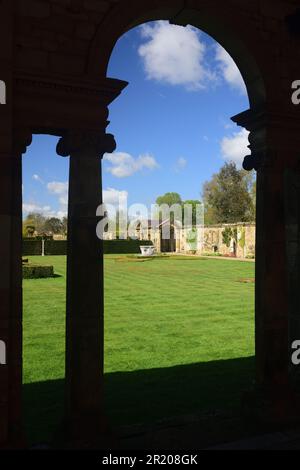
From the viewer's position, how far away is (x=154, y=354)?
8.70 meters

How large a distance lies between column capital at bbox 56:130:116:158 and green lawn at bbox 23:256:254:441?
330cm

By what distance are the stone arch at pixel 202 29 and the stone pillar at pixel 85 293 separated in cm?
86

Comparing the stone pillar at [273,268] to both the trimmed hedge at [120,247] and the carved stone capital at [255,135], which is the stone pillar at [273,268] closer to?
the carved stone capital at [255,135]

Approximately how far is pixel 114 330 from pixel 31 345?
2.29m

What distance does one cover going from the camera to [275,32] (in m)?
5.20

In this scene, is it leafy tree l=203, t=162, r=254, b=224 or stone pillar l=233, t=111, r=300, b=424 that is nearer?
stone pillar l=233, t=111, r=300, b=424

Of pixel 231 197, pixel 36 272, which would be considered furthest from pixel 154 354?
pixel 231 197

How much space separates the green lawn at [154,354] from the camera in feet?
19.6

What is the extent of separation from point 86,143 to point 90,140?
0.05 metres

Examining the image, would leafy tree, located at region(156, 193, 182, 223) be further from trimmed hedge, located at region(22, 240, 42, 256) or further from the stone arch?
the stone arch

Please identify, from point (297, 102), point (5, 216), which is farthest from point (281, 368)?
point (5, 216)

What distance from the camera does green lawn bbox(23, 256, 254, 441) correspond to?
19.6 ft

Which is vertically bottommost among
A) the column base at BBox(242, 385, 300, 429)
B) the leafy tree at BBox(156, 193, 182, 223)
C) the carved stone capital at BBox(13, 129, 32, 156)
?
the column base at BBox(242, 385, 300, 429)

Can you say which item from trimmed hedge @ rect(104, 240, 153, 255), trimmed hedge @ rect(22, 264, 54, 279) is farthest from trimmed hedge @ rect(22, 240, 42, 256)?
trimmed hedge @ rect(22, 264, 54, 279)
